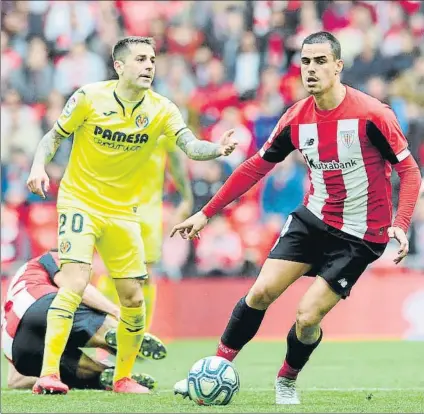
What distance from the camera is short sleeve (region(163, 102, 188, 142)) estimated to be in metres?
8.16

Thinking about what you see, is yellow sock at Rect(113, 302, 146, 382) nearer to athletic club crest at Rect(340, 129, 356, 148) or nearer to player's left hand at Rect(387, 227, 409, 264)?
athletic club crest at Rect(340, 129, 356, 148)

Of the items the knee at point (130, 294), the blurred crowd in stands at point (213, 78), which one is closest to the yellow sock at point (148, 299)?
the knee at point (130, 294)

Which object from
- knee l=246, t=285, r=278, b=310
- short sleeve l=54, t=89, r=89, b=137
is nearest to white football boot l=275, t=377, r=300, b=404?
knee l=246, t=285, r=278, b=310

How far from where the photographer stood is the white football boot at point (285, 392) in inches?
284

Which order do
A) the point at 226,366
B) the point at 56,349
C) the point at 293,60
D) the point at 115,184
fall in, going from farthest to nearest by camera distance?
the point at 293,60, the point at 115,184, the point at 56,349, the point at 226,366

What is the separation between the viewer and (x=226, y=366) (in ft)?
23.2

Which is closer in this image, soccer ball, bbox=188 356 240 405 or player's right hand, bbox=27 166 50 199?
soccer ball, bbox=188 356 240 405

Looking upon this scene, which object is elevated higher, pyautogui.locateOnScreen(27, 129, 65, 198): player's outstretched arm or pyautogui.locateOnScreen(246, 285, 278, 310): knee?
pyautogui.locateOnScreen(27, 129, 65, 198): player's outstretched arm

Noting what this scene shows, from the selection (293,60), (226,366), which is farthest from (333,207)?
(293,60)

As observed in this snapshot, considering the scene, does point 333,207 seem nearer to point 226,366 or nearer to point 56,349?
point 226,366

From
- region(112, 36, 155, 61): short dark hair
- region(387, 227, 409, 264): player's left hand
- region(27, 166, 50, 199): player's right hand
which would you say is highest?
region(112, 36, 155, 61): short dark hair

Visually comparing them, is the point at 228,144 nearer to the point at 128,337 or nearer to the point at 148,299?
the point at 128,337

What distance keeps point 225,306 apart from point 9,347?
17.5 ft

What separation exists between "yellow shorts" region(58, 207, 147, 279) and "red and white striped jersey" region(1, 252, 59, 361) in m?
0.65
